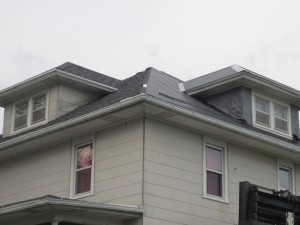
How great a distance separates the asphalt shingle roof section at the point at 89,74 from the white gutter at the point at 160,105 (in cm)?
293

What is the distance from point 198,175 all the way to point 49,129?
4.13 metres

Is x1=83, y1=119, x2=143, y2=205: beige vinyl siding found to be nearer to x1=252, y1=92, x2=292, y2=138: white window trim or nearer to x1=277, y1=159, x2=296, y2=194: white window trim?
x1=252, y1=92, x2=292, y2=138: white window trim

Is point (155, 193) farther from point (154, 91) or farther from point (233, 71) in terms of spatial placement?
point (233, 71)

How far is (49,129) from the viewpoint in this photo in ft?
56.6

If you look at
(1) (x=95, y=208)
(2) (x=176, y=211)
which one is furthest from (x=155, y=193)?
(1) (x=95, y=208)

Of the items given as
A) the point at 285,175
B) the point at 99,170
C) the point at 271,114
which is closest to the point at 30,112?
the point at 99,170

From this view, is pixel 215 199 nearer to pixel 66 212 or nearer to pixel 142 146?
pixel 142 146

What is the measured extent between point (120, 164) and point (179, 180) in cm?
154

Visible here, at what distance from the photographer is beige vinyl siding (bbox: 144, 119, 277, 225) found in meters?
15.6

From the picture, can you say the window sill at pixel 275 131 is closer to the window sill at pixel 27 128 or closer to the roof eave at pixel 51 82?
the roof eave at pixel 51 82

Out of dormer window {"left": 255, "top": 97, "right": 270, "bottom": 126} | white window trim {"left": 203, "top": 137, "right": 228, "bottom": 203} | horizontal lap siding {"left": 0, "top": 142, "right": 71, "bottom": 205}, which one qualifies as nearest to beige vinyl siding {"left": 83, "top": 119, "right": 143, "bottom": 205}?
horizontal lap siding {"left": 0, "top": 142, "right": 71, "bottom": 205}

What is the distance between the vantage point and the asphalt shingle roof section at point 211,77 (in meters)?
19.8

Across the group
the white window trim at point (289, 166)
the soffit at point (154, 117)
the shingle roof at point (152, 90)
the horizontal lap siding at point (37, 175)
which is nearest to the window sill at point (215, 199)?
the soffit at point (154, 117)

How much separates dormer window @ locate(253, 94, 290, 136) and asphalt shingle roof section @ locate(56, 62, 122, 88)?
4444 millimetres
